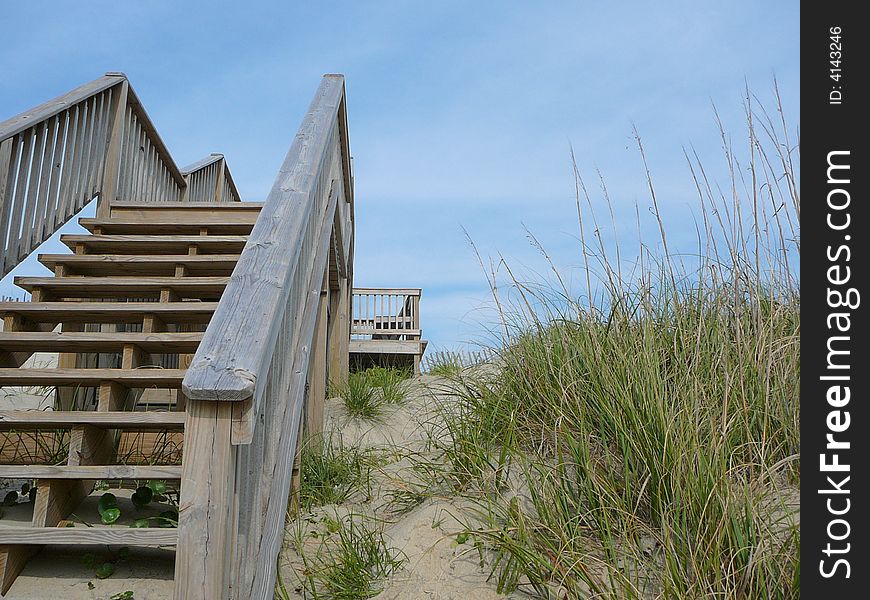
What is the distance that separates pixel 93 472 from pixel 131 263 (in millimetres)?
1834

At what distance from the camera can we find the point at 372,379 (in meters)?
6.67

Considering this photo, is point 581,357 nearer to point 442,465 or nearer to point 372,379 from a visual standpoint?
point 442,465

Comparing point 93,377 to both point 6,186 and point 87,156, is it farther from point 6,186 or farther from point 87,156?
point 87,156

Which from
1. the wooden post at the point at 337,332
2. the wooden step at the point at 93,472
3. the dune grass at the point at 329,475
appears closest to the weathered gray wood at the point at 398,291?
the wooden post at the point at 337,332

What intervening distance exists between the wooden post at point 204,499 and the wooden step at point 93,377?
5.52 feet

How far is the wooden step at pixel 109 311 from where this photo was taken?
3.94 metres

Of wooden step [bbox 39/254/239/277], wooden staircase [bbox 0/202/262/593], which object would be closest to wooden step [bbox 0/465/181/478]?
wooden staircase [bbox 0/202/262/593]

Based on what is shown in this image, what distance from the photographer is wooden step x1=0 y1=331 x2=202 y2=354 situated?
3.71 meters

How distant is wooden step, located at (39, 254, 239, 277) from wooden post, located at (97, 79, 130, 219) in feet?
2.88

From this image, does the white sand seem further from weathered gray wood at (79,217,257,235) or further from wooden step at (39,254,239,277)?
weathered gray wood at (79,217,257,235)

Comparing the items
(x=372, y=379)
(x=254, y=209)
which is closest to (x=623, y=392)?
(x=254, y=209)
